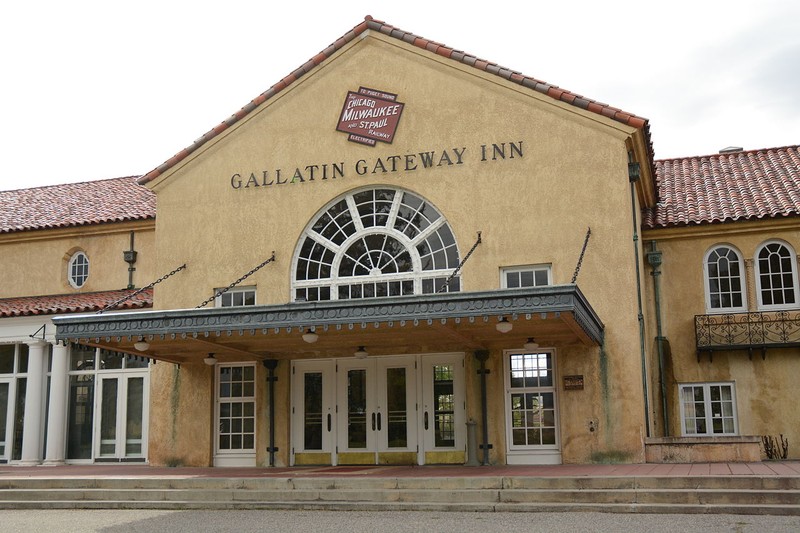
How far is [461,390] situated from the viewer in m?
18.8

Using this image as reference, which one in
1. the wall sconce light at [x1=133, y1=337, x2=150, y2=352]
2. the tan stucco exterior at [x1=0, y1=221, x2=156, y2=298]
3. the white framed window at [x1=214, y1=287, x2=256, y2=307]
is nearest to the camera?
the wall sconce light at [x1=133, y1=337, x2=150, y2=352]

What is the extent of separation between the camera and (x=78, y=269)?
2439cm

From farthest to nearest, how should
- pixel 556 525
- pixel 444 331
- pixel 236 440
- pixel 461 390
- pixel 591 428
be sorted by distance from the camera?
1. pixel 236 440
2. pixel 461 390
3. pixel 591 428
4. pixel 444 331
5. pixel 556 525

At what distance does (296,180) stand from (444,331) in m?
5.74

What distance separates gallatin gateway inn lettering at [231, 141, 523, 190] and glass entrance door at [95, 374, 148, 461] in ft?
19.1

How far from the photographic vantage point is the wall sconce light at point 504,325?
50.0 feet

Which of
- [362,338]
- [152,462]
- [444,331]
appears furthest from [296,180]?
[152,462]

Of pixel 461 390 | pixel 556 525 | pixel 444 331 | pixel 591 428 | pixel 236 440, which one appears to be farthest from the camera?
pixel 236 440

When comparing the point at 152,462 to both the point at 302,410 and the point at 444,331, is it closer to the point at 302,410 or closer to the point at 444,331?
the point at 302,410

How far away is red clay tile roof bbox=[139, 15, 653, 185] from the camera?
59.6 ft

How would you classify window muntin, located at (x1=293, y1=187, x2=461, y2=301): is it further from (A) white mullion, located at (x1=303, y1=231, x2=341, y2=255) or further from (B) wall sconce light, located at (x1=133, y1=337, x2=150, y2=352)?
(B) wall sconce light, located at (x1=133, y1=337, x2=150, y2=352)

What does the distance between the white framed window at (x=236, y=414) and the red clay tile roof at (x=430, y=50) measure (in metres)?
5.06

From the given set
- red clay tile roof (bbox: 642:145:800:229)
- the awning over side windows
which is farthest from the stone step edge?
red clay tile roof (bbox: 642:145:800:229)

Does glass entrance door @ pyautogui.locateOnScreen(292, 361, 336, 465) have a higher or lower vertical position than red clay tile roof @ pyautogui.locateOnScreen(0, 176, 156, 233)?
lower
